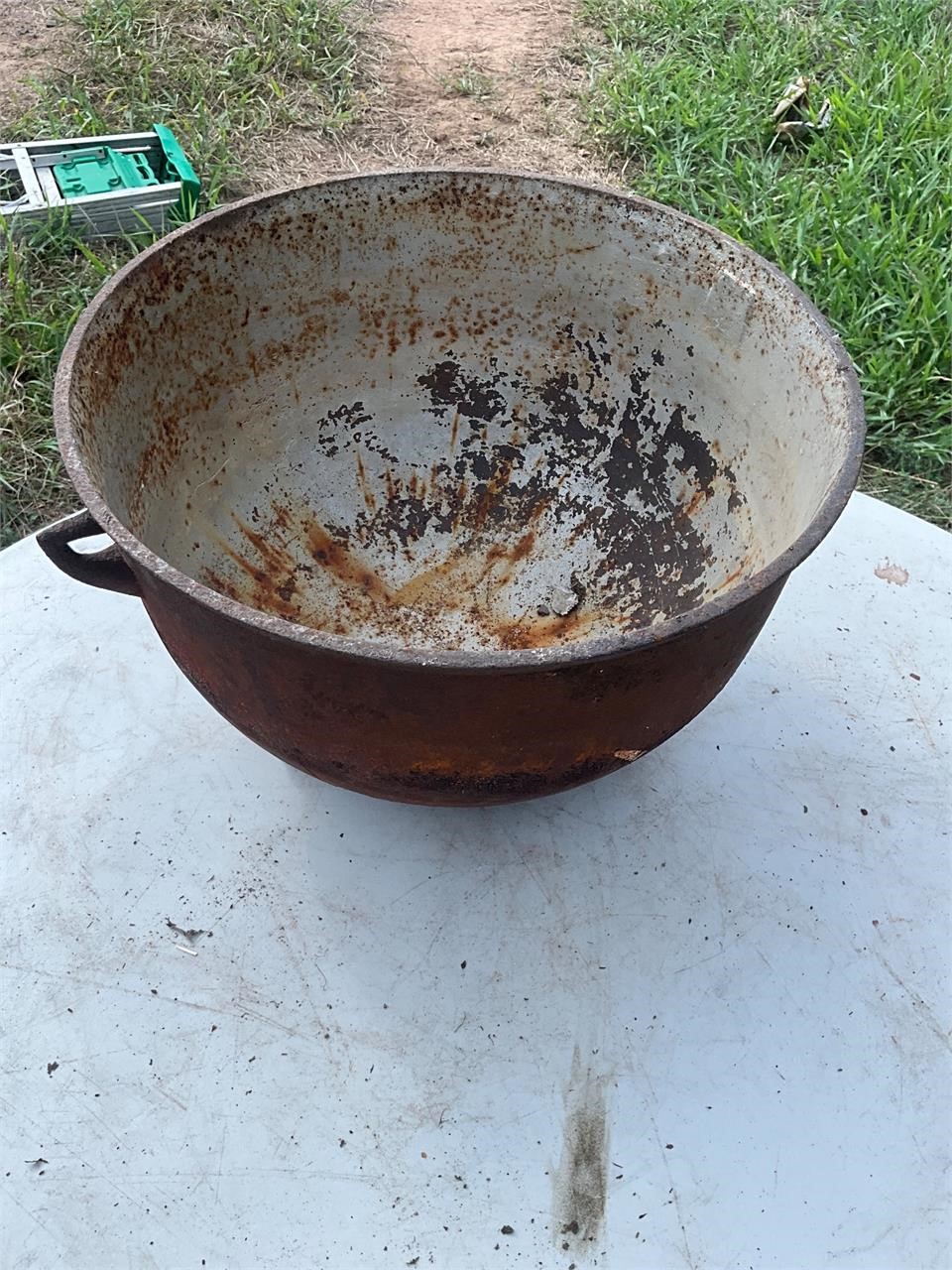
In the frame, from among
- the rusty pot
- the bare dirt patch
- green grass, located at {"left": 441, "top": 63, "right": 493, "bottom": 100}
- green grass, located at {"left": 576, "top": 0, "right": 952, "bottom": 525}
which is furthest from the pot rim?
green grass, located at {"left": 441, "top": 63, "right": 493, "bottom": 100}

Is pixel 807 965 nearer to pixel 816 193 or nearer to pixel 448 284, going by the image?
pixel 448 284

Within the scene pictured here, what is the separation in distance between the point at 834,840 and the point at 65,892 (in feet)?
3.69

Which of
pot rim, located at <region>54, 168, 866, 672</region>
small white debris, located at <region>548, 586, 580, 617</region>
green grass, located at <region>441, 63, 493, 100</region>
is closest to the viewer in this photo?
pot rim, located at <region>54, 168, 866, 672</region>

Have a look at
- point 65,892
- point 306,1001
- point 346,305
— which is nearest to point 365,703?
point 306,1001

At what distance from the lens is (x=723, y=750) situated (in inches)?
69.8

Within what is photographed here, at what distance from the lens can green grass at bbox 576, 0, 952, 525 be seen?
2795 millimetres

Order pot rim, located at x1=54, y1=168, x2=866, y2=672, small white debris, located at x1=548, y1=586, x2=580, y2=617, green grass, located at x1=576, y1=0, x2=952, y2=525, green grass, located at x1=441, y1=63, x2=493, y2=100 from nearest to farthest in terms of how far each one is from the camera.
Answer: pot rim, located at x1=54, y1=168, x2=866, y2=672 → small white debris, located at x1=548, y1=586, x2=580, y2=617 → green grass, located at x1=576, y1=0, x2=952, y2=525 → green grass, located at x1=441, y1=63, x2=493, y2=100

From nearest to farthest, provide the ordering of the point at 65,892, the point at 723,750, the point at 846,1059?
the point at 846,1059 < the point at 65,892 < the point at 723,750

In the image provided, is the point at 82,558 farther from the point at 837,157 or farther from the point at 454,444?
the point at 837,157

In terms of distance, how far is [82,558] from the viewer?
1.34m

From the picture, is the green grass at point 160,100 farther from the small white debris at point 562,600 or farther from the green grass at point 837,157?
the small white debris at point 562,600

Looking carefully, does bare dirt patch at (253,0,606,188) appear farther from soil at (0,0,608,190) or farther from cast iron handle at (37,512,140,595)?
cast iron handle at (37,512,140,595)

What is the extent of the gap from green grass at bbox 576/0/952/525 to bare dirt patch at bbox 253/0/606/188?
0.17 metres

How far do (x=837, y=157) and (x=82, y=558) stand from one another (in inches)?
118
